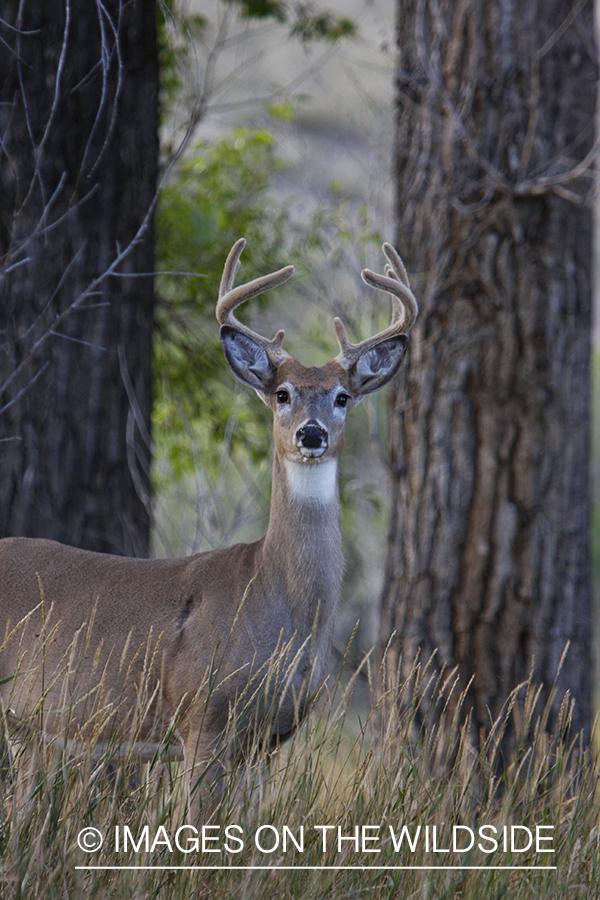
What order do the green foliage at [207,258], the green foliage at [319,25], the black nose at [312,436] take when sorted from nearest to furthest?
the black nose at [312,436] → the green foliage at [319,25] → the green foliage at [207,258]

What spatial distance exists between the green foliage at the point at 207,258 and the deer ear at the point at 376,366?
11.4ft

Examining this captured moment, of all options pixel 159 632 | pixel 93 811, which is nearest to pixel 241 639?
pixel 159 632

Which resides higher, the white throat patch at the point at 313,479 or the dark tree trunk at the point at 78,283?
the dark tree trunk at the point at 78,283

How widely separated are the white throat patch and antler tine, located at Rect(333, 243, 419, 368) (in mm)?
487

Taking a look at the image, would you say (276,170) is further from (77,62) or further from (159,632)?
(159,632)

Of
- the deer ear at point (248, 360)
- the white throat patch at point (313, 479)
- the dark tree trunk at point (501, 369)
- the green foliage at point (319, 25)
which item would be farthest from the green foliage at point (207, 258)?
the white throat patch at point (313, 479)

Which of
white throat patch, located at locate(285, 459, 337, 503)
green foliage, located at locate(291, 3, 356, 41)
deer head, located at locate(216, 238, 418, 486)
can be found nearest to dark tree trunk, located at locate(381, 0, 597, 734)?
deer head, located at locate(216, 238, 418, 486)

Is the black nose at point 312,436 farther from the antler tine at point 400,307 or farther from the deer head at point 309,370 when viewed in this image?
the antler tine at point 400,307

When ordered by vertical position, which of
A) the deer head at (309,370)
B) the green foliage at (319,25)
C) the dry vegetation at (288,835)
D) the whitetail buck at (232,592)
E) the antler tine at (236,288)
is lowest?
the dry vegetation at (288,835)

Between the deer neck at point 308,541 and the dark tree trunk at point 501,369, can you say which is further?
the dark tree trunk at point 501,369

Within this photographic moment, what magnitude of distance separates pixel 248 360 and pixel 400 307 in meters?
0.73

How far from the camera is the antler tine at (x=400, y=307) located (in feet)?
12.9

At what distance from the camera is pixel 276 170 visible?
841 cm

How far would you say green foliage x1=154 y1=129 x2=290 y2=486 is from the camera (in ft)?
25.6
